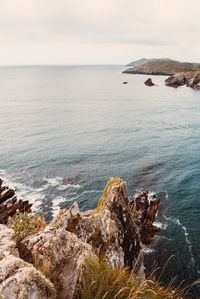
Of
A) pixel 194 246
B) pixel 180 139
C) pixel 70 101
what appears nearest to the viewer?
pixel 194 246

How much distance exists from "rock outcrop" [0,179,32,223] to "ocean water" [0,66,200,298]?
3.35m

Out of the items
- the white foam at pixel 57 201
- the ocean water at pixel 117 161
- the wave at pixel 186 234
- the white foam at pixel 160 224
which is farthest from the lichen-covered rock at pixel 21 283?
the white foam at pixel 57 201

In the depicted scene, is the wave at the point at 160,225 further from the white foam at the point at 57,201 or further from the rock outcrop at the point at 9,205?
the rock outcrop at the point at 9,205

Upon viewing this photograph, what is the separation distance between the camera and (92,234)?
50.5ft

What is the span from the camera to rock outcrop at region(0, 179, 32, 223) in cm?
4437

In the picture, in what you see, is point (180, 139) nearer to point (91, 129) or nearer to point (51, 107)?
point (91, 129)

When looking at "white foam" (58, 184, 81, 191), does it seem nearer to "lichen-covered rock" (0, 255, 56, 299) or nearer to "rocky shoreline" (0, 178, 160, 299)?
"rocky shoreline" (0, 178, 160, 299)

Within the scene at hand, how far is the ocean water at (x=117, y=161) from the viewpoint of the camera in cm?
4303

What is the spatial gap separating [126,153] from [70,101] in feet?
349

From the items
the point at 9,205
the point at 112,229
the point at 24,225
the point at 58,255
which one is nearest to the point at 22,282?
the point at 58,255

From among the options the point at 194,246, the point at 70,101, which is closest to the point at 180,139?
the point at 194,246

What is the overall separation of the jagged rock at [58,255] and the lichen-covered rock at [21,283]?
0.56 metres

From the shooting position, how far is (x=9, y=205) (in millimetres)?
47500

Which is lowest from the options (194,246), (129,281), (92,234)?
(194,246)
